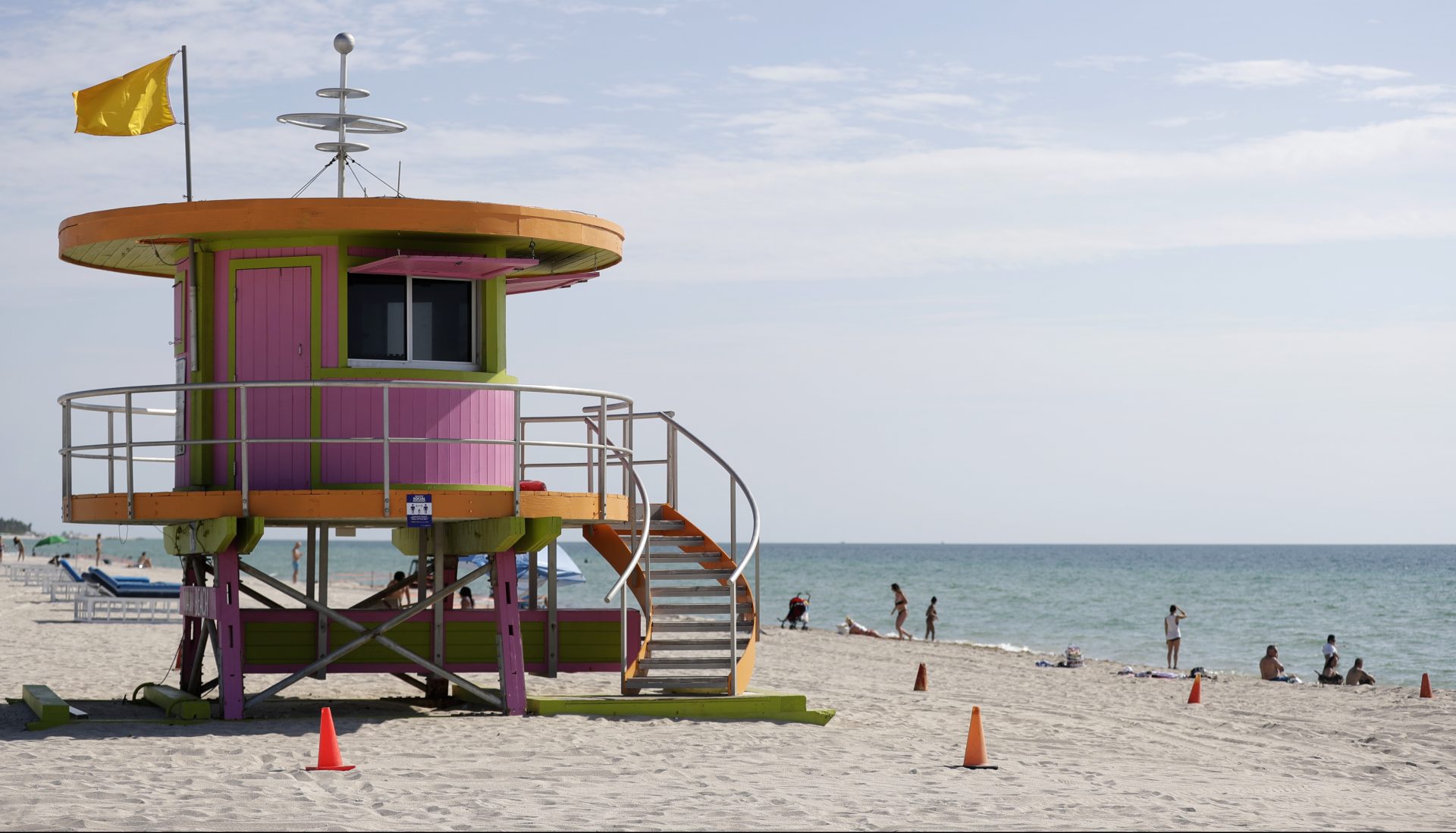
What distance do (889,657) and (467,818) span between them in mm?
22471

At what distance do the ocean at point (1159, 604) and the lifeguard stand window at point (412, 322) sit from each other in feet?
81.7

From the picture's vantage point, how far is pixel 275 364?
50.1 feet

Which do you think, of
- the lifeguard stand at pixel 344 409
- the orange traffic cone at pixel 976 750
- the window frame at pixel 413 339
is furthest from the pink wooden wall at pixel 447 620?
the orange traffic cone at pixel 976 750

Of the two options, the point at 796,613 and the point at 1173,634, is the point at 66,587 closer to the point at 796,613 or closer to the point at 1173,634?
the point at 796,613

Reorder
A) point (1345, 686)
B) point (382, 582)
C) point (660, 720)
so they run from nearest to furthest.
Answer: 1. point (660, 720)
2. point (1345, 686)
3. point (382, 582)

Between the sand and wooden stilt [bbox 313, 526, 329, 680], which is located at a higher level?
wooden stilt [bbox 313, 526, 329, 680]

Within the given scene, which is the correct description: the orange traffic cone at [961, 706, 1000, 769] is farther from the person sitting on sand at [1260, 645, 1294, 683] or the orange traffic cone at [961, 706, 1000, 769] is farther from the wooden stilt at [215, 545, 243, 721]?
the person sitting on sand at [1260, 645, 1294, 683]

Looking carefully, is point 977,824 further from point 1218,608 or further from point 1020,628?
point 1218,608

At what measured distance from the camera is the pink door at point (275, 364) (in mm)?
15164

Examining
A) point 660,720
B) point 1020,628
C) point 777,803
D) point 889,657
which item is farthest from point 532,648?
point 1020,628

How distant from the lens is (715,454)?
1827cm

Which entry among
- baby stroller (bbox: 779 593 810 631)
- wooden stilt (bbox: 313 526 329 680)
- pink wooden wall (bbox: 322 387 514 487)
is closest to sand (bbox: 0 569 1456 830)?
wooden stilt (bbox: 313 526 329 680)

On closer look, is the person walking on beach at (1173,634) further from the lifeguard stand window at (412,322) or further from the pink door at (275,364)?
the pink door at (275,364)

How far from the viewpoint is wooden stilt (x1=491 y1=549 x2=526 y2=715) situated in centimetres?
1591
